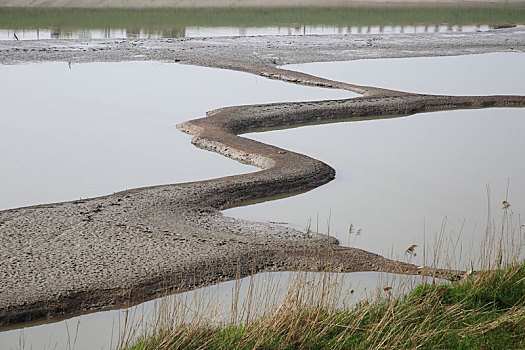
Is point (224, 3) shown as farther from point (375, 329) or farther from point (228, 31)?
point (375, 329)

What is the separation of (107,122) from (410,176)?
18.6ft

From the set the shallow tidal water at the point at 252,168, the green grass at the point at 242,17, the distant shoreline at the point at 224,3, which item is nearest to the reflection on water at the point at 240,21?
the green grass at the point at 242,17

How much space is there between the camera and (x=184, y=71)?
61.5 feet

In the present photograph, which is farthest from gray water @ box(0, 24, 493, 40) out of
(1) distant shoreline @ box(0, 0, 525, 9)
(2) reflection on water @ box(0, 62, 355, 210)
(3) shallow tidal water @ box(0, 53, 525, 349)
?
(1) distant shoreline @ box(0, 0, 525, 9)

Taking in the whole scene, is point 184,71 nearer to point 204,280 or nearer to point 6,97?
point 6,97

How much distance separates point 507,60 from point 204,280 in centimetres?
1880

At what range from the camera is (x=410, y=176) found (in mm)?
9898

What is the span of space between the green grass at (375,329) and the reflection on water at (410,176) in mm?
1823

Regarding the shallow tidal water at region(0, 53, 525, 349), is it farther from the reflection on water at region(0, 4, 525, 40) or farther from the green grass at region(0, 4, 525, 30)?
the green grass at region(0, 4, 525, 30)

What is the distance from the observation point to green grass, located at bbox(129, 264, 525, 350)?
4.47 metres

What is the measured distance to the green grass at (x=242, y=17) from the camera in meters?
32.2

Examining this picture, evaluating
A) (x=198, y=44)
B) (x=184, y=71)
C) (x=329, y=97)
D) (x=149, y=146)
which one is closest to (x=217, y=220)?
(x=149, y=146)

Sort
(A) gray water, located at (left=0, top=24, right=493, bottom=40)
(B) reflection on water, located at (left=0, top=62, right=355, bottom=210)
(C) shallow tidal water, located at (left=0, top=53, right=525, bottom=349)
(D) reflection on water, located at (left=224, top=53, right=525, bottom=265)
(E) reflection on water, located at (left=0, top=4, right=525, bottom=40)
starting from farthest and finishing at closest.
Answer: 1. (E) reflection on water, located at (left=0, top=4, right=525, bottom=40)
2. (A) gray water, located at (left=0, top=24, right=493, bottom=40)
3. (B) reflection on water, located at (left=0, top=62, right=355, bottom=210)
4. (D) reflection on water, located at (left=224, top=53, right=525, bottom=265)
5. (C) shallow tidal water, located at (left=0, top=53, right=525, bottom=349)

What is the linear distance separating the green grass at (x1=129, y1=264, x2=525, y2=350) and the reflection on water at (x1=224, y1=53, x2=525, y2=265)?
5.98 ft
